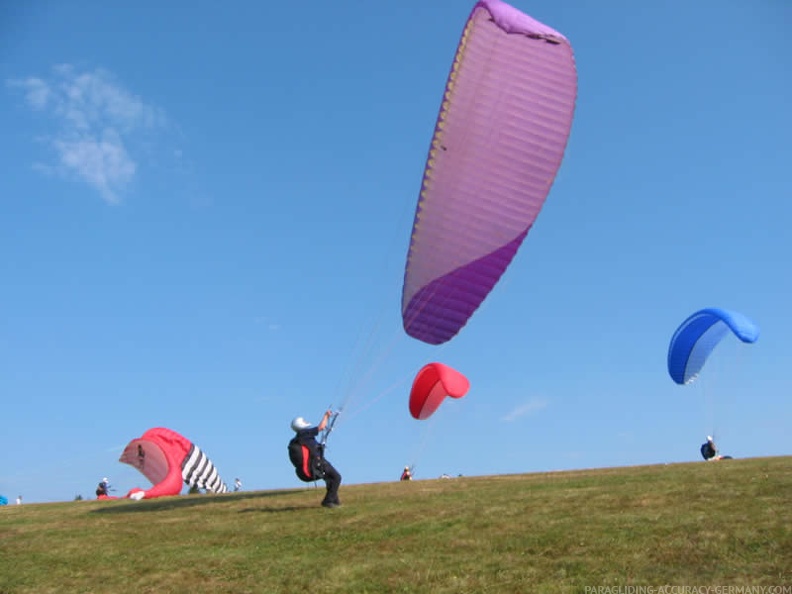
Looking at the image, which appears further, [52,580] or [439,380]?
[439,380]

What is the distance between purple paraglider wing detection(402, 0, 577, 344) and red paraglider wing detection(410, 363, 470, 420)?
36.7 ft

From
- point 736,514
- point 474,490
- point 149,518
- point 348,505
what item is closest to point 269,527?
point 348,505

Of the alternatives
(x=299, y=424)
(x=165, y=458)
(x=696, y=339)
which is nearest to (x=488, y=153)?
(x=299, y=424)

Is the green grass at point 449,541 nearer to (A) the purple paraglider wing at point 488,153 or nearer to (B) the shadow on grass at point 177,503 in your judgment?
(B) the shadow on grass at point 177,503

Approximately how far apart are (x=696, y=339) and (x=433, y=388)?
36.7 ft

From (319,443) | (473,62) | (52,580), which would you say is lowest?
(52,580)

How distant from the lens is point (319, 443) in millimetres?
16344

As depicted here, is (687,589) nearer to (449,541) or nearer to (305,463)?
(449,541)

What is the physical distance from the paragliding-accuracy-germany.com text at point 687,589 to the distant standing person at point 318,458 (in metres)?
8.10

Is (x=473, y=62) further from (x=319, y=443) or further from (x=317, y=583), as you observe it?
(x=317, y=583)

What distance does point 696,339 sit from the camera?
2988 centimetres

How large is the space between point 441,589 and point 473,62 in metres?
10.5

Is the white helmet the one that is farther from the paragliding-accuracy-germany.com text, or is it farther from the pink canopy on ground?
the pink canopy on ground

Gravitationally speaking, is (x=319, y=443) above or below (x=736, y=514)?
above
